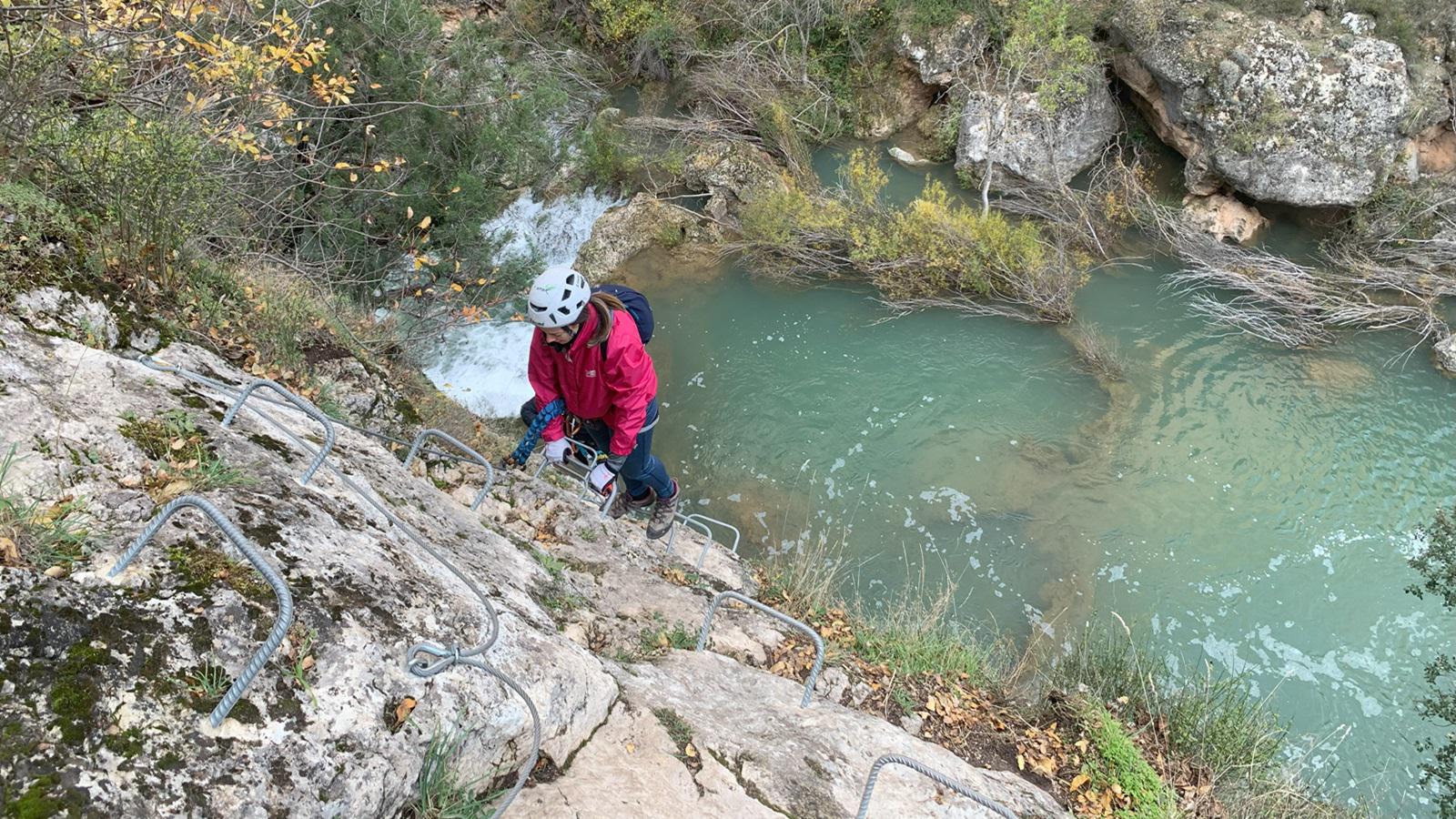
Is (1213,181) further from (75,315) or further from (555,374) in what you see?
(75,315)

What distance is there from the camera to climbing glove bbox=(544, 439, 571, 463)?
4.97m

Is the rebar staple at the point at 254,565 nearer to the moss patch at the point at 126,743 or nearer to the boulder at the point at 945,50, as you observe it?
the moss patch at the point at 126,743

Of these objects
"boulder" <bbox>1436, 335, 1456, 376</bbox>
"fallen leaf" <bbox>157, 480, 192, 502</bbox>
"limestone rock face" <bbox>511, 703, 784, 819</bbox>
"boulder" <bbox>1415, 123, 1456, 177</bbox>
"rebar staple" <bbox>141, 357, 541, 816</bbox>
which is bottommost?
"limestone rock face" <bbox>511, 703, 784, 819</bbox>

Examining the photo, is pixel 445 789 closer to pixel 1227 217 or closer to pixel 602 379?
pixel 602 379

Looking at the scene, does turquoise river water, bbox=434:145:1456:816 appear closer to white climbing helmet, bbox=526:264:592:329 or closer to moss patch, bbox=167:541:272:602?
white climbing helmet, bbox=526:264:592:329

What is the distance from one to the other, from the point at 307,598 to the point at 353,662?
264 mm

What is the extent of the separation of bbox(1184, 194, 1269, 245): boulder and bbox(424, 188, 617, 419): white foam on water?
36.5 ft

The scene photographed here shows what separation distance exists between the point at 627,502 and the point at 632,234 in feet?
30.2

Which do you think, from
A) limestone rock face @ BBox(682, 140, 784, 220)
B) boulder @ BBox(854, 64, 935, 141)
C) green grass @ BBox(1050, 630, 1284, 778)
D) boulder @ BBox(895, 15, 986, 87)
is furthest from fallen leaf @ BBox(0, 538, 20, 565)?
boulder @ BBox(854, 64, 935, 141)

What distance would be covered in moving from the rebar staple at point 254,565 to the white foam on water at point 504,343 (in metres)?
9.19

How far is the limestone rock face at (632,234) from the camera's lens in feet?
46.2

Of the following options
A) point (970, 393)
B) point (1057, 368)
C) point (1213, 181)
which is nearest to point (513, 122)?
point (970, 393)

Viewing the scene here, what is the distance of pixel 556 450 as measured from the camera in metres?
4.98

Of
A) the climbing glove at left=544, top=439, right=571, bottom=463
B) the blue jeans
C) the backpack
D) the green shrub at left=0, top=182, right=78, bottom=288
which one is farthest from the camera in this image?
the blue jeans
